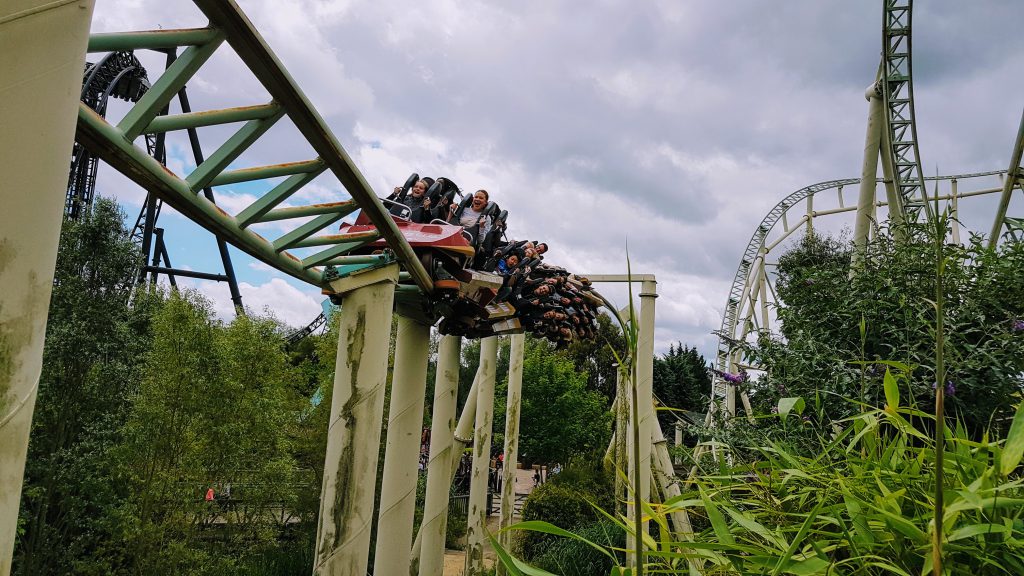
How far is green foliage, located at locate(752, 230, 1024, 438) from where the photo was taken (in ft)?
11.4

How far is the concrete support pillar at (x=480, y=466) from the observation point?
739cm

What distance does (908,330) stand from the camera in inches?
151

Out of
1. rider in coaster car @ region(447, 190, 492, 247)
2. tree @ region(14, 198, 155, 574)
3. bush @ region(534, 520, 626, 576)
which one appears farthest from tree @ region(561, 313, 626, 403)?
rider in coaster car @ region(447, 190, 492, 247)

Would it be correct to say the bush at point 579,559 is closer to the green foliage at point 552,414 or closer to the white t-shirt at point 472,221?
the white t-shirt at point 472,221

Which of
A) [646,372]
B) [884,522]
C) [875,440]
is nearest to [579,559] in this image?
[646,372]

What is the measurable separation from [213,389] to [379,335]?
6.71 metres

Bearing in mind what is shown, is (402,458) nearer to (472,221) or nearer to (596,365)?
(472,221)

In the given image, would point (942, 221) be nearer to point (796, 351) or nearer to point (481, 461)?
point (796, 351)

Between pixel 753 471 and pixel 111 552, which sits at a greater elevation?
pixel 753 471

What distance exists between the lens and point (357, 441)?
127 inches

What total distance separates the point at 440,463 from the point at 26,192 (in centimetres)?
511

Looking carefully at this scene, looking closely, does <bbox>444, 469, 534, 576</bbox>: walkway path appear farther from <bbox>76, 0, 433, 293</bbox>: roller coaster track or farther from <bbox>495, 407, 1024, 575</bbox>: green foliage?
<bbox>495, 407, 1024, 575</bbox>: green foliage

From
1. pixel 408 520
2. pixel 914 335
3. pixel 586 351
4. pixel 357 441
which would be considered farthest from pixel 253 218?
pixel 586 351

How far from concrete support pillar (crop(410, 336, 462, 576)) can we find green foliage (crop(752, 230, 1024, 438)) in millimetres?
2523
